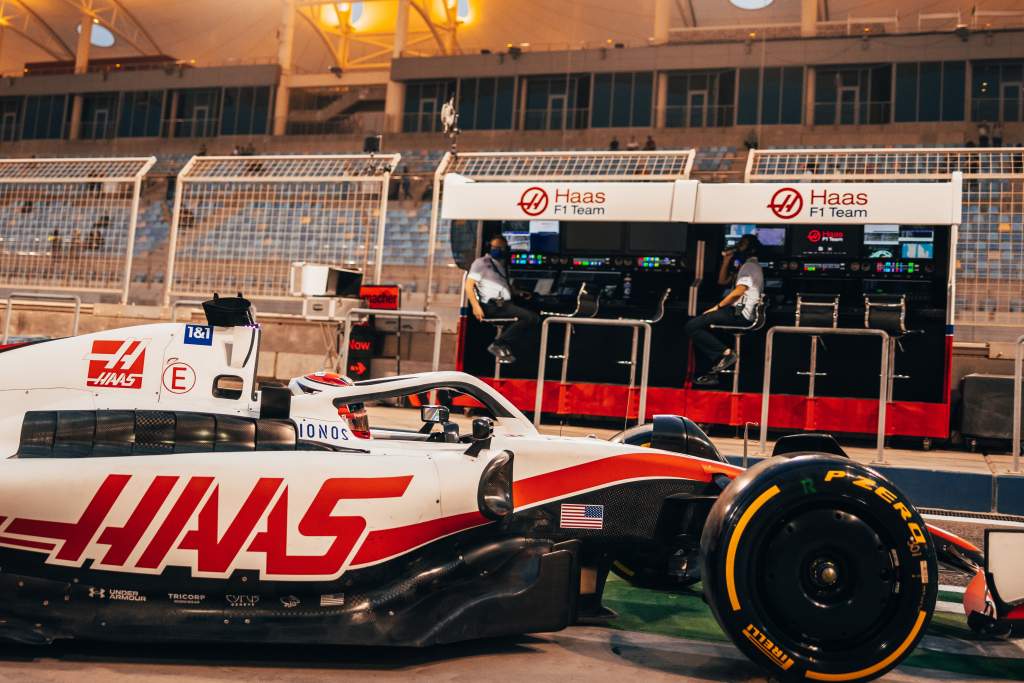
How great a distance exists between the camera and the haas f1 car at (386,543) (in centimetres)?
358

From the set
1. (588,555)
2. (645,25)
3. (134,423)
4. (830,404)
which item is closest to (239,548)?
(134,423)

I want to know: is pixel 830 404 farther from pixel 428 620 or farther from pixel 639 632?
pixel 428 620

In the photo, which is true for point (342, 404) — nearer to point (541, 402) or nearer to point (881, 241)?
point (541, 402)

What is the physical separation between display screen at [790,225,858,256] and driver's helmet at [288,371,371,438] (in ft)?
25.6

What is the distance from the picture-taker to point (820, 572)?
3590 millimetres

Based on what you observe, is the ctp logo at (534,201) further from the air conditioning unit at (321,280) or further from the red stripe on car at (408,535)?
the red stripe on car at (408,535)

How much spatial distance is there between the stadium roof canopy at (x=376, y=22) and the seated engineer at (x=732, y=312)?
82.0 ft

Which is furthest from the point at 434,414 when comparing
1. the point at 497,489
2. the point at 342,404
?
the point at 497,489

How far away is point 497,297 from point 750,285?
2940mm

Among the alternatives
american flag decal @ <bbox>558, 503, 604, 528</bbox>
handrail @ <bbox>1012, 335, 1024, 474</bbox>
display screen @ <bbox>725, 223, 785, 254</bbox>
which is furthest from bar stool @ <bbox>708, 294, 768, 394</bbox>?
american flag decal @ <bbox>558, 503, 604, 528</bbox>

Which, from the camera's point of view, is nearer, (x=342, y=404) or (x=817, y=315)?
(x=342, y=404)

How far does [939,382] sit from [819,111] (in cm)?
2385

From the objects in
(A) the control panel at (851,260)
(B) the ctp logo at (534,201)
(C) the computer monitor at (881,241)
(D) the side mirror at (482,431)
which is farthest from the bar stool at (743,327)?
(D) the side mirror at (482,431)

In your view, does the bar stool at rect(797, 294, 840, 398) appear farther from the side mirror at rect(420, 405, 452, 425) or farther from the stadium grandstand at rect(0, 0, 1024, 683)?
the side mirror at rect(420, 405, 452, 425)
